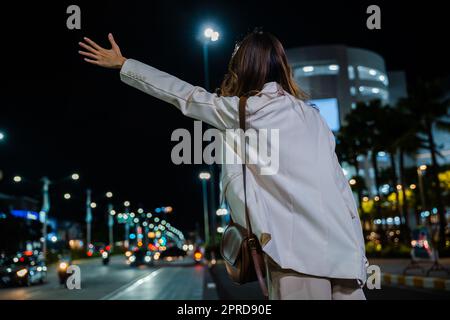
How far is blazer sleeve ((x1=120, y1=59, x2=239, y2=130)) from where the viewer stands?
84.4 inches

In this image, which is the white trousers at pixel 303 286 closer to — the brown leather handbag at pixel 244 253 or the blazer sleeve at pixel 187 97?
the brown leather handbag at pixel 244 253

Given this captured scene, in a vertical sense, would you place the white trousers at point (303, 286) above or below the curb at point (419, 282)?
above

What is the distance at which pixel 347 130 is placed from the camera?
46.1 m

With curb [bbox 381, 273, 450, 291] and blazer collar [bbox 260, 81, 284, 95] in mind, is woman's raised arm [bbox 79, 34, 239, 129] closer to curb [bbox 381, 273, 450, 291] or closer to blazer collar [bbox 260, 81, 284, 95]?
blazer collar [bbox 260, 81, 284, 95]

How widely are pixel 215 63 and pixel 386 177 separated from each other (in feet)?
173

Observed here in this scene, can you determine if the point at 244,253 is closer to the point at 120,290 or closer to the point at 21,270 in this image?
the point at 120,290

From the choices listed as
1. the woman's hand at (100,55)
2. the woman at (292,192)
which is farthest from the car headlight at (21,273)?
the woman at (292,192)

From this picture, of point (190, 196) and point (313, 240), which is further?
point (190, 196)

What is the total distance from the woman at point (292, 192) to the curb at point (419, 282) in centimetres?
1527

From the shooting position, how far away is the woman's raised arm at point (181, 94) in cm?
214

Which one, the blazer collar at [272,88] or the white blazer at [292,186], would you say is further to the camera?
the blazer collar at [272,88]
